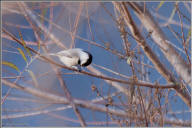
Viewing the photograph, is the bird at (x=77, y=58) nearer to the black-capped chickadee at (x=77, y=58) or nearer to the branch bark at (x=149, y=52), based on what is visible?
the black-capped chickadee at (x=77, y=58)

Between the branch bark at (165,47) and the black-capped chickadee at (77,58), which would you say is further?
the branch bark at (165,47)

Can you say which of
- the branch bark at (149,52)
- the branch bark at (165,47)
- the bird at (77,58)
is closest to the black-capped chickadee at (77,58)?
the bird at (77,58)

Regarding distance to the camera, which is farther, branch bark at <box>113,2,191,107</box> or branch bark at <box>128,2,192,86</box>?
branch bark at <box>128,2,192,86</box>

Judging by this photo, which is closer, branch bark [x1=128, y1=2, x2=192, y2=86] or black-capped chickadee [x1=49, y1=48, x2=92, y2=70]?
black-capped chickadee [x1=49, y1=48, x2=92, y2=70]

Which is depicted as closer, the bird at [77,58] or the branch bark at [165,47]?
the bird at [77,58]

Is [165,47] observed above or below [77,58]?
above

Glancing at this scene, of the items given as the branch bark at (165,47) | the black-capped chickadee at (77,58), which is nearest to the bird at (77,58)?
the black-capped chickadee at (77,58)

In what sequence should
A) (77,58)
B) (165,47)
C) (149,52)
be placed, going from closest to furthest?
(77,58)
(149,52)
(165,47)

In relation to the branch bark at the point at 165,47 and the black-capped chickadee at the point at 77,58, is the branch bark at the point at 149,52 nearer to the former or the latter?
the branch bark at the point at 165,47

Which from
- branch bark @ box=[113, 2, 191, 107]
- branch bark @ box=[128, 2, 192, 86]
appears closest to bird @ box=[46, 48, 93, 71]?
branch bark @ box=[113, 2, 191, 107]

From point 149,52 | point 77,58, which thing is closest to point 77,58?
point 77,58

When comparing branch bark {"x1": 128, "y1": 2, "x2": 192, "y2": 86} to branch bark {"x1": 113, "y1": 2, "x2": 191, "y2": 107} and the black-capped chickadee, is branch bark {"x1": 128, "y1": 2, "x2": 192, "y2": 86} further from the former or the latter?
the black-capped chickadee

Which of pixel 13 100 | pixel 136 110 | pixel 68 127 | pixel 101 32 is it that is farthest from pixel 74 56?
pixel 13 100

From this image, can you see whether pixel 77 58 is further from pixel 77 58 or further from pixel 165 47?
pixel 165 47
